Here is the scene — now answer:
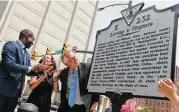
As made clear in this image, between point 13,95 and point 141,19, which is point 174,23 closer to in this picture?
point 141,19

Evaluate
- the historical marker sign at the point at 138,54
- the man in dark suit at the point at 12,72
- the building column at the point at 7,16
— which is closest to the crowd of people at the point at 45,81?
the man in dark suit at the point at 12,72

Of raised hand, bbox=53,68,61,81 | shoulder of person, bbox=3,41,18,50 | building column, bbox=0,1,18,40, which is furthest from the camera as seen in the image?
building column, bbox=0,1,18,40

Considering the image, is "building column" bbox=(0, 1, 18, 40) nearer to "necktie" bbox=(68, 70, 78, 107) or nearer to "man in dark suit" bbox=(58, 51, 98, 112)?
"man in dark suit" bbox=(58, 51, 98, 112)

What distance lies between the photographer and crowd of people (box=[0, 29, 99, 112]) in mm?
3572

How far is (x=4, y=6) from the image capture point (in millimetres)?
35188

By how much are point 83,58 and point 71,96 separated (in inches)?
1620

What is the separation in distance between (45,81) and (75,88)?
0.67m

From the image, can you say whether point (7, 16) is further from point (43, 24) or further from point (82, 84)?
point (82, 84)

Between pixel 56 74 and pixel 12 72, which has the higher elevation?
pixel 56 74

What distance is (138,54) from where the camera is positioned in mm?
2982

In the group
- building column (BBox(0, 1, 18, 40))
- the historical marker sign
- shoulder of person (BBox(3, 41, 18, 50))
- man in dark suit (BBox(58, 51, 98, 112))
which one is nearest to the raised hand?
man in dark suit (BBox(58, 51, 98, 112))

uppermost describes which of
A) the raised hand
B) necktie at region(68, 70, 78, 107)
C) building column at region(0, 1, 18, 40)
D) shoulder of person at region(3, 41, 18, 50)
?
building column at region(0, 1, 18, 40)

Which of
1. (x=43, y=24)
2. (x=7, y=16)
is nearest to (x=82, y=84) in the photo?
(x=7, y=16)

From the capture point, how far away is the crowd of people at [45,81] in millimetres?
3573
